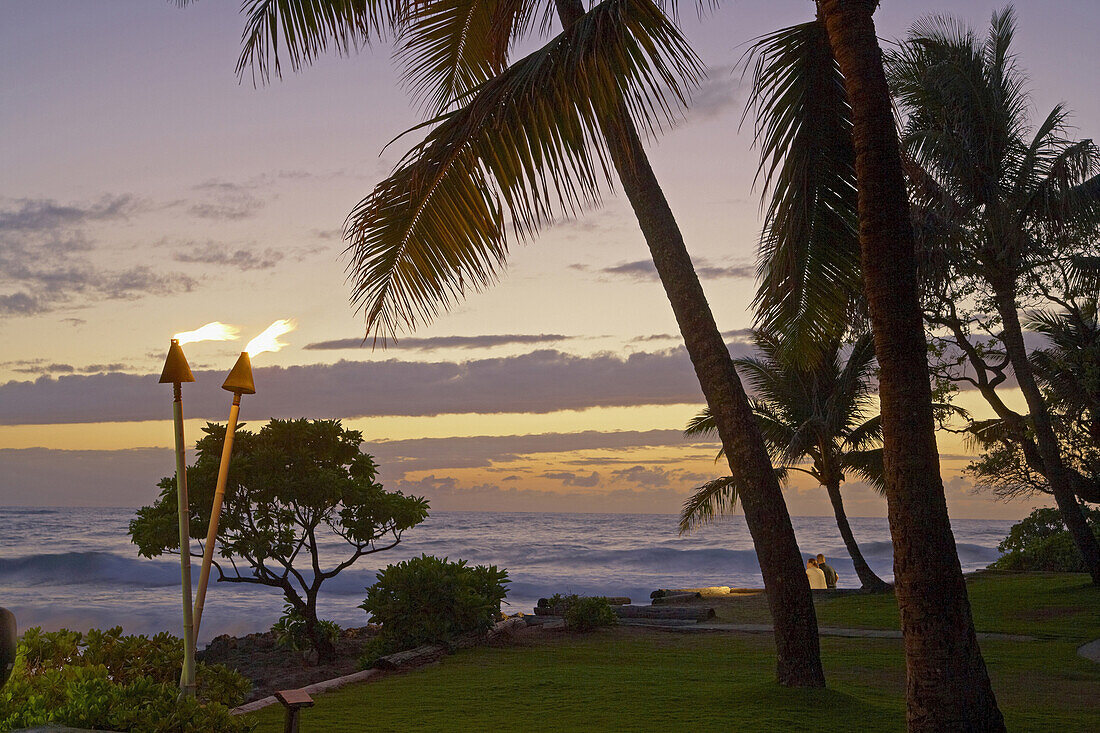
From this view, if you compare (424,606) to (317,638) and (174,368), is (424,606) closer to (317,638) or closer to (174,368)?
(317,638)

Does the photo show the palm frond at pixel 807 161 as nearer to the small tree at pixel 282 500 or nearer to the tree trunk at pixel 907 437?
the tree trunk at pixel 907 437

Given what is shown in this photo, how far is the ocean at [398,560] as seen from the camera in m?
32.5

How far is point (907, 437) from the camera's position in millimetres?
5465

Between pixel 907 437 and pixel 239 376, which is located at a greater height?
pixel 239 376

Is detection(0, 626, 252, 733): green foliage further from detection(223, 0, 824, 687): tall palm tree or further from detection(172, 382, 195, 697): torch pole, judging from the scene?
detection(223, 0, 824, 687): tall palm tree

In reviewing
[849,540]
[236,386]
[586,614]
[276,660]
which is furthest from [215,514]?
[849,540]

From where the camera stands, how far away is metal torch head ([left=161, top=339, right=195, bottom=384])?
5684mm

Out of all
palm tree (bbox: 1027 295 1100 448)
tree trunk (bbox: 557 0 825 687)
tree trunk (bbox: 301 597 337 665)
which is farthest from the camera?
palm tree (bbox: 1027 295 1100 448)

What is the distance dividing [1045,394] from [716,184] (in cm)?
1427

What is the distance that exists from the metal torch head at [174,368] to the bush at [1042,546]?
2177 cm

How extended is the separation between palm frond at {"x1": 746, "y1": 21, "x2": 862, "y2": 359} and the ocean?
22.8 metres

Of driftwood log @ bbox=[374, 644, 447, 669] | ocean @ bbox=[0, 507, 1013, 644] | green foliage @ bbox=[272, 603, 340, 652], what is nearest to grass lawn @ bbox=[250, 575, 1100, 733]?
driftwood log @ bbox=[374, 644, 447, 669]

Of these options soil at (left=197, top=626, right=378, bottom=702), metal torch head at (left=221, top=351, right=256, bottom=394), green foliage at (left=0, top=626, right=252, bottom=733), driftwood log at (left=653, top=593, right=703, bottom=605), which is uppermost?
metal torch head at (left=221, top=351, right=256, bottom=394)

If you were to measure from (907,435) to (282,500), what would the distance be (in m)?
9.18
